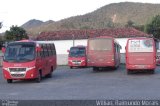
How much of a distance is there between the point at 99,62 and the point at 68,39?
34403 millimetres

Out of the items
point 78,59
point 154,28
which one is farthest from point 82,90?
point 154,28

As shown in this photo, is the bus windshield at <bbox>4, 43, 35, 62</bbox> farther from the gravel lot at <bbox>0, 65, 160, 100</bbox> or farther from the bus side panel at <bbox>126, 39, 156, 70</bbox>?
the bus side panel at <bbox>126, 39, 156, 70</bbox>

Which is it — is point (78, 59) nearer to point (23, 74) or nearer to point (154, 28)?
point (23, 74)

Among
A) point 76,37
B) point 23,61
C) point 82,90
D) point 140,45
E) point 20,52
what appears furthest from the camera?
point 76,37

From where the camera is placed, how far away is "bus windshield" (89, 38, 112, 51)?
34.7 meters

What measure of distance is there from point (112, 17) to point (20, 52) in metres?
129

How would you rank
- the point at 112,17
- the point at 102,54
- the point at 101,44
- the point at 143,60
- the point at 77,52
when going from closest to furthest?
the point at 143,60, the point at 102,54, the point at 101,44, the point at 77,52, the point at 112,17

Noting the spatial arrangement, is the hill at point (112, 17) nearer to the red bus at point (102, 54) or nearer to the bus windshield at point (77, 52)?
the bus windshield at point (77, 52)

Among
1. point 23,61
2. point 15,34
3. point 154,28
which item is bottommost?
point 23,61

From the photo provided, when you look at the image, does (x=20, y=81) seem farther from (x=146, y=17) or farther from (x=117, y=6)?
(x=117, y=6)

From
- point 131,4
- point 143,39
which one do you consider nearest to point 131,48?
point 143,39

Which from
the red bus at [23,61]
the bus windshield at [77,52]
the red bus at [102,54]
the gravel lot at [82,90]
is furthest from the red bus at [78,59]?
the red bus at [23,61]

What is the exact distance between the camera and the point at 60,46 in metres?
68.3

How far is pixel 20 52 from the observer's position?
78.5 ft
